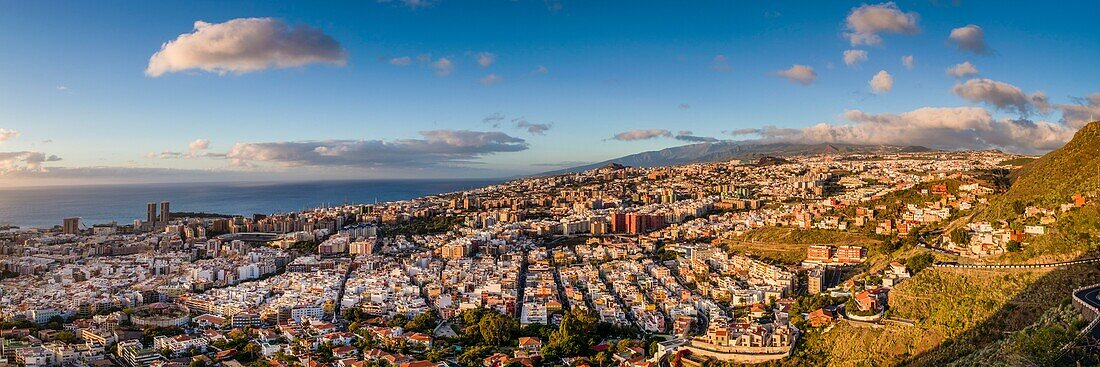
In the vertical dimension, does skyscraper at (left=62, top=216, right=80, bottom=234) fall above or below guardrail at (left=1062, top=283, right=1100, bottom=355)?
below

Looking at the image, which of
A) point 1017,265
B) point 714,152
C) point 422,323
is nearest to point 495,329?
point 422,323

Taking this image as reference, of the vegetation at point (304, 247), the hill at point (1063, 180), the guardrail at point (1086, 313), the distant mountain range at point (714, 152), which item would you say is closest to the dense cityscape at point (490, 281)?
the vegetation at point (304, 247)

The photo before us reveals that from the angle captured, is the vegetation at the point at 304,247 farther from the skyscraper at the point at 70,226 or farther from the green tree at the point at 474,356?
the green tree at the point at 474,356

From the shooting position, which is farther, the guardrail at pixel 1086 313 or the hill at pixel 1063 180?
the hill at pixel 1063 180

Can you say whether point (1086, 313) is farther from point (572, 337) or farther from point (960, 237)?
point (572, 337)

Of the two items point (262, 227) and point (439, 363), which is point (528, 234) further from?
point (439, 363)

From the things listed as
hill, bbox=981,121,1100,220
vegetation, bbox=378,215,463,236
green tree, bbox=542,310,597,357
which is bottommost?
green tree, bbox=542,310,597,357

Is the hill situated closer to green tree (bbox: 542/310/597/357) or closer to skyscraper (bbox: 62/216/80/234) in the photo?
green tree (bbox: 542/310/597/357)

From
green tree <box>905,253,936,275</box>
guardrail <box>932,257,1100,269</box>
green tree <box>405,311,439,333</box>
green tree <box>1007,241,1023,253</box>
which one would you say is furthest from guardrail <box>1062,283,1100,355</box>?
green tree <box>405,311,439,333</box>

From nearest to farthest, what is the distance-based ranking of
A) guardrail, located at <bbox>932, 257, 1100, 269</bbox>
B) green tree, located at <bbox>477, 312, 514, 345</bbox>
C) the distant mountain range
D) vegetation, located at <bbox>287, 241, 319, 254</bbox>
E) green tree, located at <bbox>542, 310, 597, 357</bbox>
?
guardrail, located at <bbox>932, 257, 1100, 269</bbox>
green tree, located at <bbox>542, 310, 597, 357</bbox>
green tree, located at <bbox>477, 312, 514, 345</bbox>
vegetation, located at <bbox>287, 241, 319, 254</bbox>
the distant mountain range
